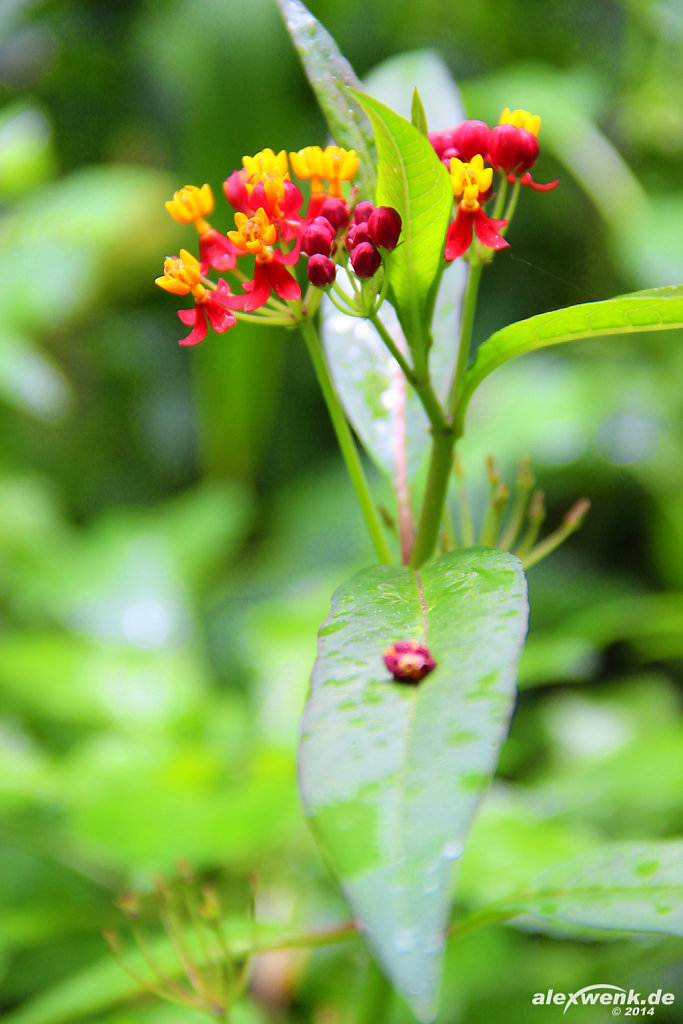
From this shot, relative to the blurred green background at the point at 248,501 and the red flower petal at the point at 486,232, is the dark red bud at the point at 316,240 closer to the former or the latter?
the red flower petal at the point at 486,232

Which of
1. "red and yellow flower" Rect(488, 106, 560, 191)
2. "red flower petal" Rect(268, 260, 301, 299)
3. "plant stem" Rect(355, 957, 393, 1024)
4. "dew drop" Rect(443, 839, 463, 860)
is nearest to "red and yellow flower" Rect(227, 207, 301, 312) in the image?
"red flower petal" Rect(268, 260, 301, 299)

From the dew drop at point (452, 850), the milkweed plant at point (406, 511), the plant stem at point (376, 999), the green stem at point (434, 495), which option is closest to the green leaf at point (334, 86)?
the milkweed plant at point (406, 511)

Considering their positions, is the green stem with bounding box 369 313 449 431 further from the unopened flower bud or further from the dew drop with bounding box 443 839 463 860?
the dew drop with bounding box 443 839 463 860

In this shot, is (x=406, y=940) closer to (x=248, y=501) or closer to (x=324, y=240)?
(x=324, y=240)

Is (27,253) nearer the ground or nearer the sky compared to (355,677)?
nearer the ground

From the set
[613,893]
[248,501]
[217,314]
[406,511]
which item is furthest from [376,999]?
[248,501]

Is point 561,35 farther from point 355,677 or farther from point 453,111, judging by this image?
point 355,677

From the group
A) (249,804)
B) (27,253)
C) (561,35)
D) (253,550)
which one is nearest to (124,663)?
(249,804)
